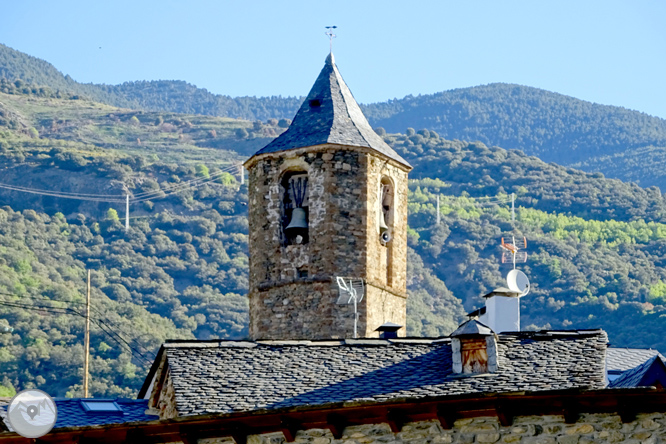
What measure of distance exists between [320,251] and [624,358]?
801 cm

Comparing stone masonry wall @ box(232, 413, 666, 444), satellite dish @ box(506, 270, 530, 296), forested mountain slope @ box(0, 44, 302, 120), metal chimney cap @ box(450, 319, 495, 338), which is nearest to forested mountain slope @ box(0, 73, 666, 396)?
forested mountain slope @ box(0, 44, 302, 120)

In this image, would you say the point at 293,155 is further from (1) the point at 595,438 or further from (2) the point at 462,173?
(2) the point at 462,173

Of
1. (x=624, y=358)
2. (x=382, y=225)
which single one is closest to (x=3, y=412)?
(x=624, y=358)

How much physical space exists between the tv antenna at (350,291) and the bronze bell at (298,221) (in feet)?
→ 4.55

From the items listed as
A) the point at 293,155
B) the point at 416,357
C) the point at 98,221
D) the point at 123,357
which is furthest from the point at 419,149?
the point at 416,357

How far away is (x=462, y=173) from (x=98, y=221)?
1118 inches

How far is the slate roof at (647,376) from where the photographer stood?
1781 cm

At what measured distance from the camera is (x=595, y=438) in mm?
17000

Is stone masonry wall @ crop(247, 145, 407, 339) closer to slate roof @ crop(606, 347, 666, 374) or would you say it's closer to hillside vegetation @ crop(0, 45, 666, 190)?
slate roof @ crop(606, 347, 666, 374)

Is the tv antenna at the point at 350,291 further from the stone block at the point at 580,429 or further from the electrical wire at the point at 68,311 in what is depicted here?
the electrical wire at the point at 68,311

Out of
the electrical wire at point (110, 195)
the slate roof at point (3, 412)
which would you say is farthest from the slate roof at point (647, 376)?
the electrical wire at point (110, 195)

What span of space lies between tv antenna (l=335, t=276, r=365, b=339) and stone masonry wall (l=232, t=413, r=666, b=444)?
12.3 metres

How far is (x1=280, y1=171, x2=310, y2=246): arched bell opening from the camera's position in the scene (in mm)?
31062

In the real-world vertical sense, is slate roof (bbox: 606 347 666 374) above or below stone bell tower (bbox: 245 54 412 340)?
below
